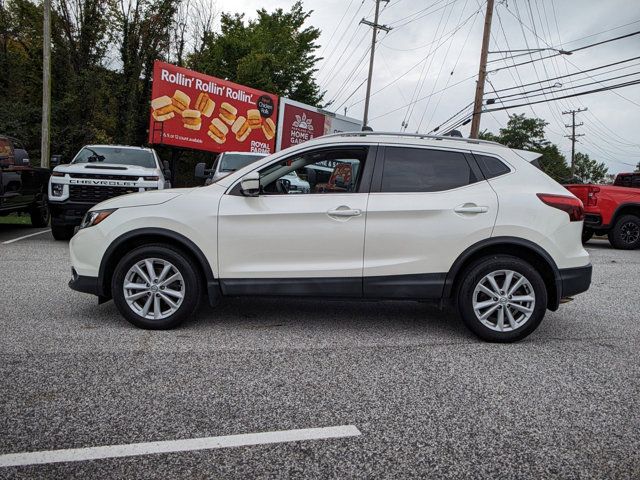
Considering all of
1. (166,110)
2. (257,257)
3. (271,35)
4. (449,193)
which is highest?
(271,35)

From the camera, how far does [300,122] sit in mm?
26781

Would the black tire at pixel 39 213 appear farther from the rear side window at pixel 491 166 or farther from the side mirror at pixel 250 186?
the rear side window at pixel 491 166

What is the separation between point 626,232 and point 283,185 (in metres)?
10.9

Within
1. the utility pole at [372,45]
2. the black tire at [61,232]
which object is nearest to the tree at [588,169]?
the utility pole at [372,45]

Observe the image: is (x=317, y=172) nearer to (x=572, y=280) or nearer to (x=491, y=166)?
(x=491, y=166)

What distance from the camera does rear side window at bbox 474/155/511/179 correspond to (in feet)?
15.6

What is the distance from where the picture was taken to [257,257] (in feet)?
15.3

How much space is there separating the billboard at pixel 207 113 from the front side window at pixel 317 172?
53.7 feet

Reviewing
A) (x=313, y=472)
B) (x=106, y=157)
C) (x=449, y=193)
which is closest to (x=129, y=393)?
(x=313, y=472)

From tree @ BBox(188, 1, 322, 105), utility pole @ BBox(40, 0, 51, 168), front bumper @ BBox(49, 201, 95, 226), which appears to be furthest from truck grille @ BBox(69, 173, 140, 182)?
tree @ BBox(188, 1, 322, 105)

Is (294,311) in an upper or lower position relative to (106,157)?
lower

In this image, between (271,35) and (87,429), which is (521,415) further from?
(271,35)

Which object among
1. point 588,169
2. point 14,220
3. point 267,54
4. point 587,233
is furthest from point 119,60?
point 588,169

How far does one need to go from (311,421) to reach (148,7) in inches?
1344
